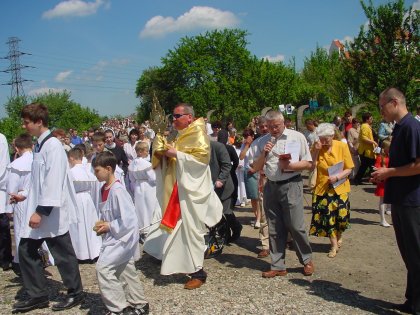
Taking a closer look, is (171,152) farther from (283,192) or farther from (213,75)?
(213,75)

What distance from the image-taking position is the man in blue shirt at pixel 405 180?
3.85 meters

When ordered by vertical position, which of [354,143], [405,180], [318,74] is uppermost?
[318,74]

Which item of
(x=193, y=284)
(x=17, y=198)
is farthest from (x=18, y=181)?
(x=193, y=284)

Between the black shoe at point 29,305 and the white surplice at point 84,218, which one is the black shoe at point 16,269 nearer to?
the white surplice at point 84,218

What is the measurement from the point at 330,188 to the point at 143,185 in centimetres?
323

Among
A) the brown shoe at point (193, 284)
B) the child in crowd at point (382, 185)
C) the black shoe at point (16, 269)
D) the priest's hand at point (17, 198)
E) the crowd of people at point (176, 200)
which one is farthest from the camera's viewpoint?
the child in crowd at point (382, 185)

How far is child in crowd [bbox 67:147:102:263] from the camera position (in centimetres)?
637

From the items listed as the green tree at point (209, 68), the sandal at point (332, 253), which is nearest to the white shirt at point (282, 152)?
the sandal at point (332, 253)

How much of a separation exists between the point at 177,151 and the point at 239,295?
1.78 metres

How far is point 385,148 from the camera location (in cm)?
794

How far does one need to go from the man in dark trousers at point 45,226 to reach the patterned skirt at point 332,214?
11.1 ft

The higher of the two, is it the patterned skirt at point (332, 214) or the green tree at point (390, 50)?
the green tree at point (390, 50)

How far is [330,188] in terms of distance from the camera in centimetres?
619

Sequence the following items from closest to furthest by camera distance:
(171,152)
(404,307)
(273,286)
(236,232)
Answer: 1. (404,307)
2. (273,286)
3. (171,152)
4. (236,232)
